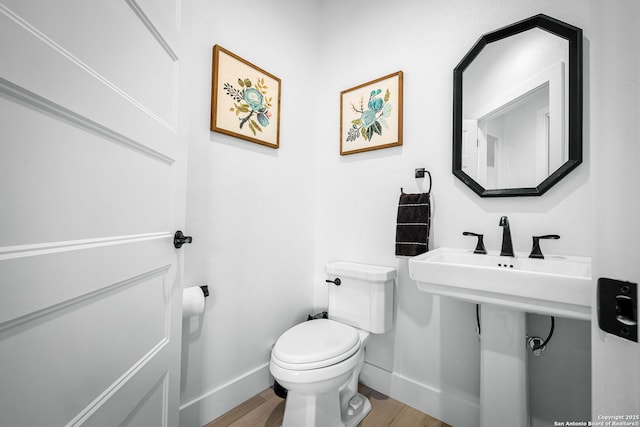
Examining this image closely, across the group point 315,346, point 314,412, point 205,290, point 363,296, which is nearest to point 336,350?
point 315,346

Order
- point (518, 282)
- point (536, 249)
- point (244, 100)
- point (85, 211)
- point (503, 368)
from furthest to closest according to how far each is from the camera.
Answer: point (244, 100)
point (536, 249)
point (503, 368)
point (518, 282)
point (85, 211)

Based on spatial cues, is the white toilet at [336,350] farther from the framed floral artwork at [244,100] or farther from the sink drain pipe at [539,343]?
the framed floral artwork at [244,100]

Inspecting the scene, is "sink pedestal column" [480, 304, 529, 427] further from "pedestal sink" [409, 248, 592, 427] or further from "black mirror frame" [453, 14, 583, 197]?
"black mirror frame" [453, 14, 583, 197]

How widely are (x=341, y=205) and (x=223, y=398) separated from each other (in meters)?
1.30

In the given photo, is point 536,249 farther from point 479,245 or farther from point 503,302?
point 503,302

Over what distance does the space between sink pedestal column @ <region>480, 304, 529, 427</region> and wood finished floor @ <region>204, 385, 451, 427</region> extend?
1.35 feet

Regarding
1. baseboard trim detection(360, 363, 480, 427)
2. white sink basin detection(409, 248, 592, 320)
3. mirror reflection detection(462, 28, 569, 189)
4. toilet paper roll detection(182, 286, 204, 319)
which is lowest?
baseboard trim detection(360, 363, 480, 427)

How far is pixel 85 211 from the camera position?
1.83 ft

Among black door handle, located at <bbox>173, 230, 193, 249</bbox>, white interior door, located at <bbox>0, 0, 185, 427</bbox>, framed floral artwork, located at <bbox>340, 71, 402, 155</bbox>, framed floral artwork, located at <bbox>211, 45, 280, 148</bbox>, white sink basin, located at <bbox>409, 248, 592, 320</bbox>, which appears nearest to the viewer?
white interior door, located at <bbox>0, 0, 185, 427</bbox>

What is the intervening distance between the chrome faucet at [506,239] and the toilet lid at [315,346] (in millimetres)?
802

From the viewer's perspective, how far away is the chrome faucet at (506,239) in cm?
119

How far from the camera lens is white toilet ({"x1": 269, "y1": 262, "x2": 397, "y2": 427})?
3.65 feet

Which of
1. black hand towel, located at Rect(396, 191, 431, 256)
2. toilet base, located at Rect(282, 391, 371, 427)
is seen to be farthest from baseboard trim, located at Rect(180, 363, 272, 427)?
black hand towel, located at Rect(396, 191, 431, 256)

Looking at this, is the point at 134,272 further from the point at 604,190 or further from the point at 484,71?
the point at 484,71
